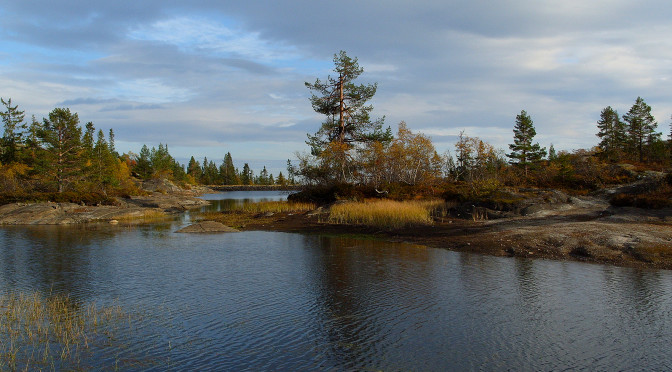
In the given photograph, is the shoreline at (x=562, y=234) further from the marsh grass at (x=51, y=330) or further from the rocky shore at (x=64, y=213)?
the rocky shore at (x=64, y=213)

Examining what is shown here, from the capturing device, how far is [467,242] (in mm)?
23203

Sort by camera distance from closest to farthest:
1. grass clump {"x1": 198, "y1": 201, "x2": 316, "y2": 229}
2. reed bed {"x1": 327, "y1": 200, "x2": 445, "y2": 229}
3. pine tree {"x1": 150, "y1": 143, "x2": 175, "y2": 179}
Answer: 1. reed bed {"x1": 327, "y1": 200, "x2": 445, "y2": 229}
2. grass clump {"x1": 198, "y1": 201, "x2": 316, "y2": 229}
3. pine tree {"x1": 150, "y1": 143, "x2": 175, "y2": 179}

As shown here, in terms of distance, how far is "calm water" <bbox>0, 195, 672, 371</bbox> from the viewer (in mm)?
9391

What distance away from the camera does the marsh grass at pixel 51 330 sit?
9258 millimetres

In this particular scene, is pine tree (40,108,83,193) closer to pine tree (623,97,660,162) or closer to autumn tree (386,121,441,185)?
autumn tree (386,121,441,185)

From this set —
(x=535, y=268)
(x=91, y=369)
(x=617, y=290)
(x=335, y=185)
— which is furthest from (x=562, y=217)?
(x=91, y=369)

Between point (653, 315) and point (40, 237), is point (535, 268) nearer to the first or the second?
point (653, 315)

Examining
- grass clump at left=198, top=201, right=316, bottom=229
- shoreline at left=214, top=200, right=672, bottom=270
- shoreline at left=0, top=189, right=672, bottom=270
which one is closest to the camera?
shoreline at left=214, top=200, right=672, bottom=270

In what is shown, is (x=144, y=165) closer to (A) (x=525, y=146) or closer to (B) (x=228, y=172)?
(B) (x=228, y=172)

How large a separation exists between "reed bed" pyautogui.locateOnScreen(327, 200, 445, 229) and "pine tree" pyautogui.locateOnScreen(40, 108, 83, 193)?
127ft

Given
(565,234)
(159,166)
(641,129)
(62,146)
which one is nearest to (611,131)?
(641,129)

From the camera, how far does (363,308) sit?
42.6 feet

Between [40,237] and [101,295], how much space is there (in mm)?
19328

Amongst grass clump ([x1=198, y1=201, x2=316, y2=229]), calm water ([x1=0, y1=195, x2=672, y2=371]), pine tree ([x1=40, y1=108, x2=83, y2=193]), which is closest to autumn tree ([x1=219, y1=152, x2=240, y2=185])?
pine tree ([x1=40, y1=108, x2=83, y2=193])
